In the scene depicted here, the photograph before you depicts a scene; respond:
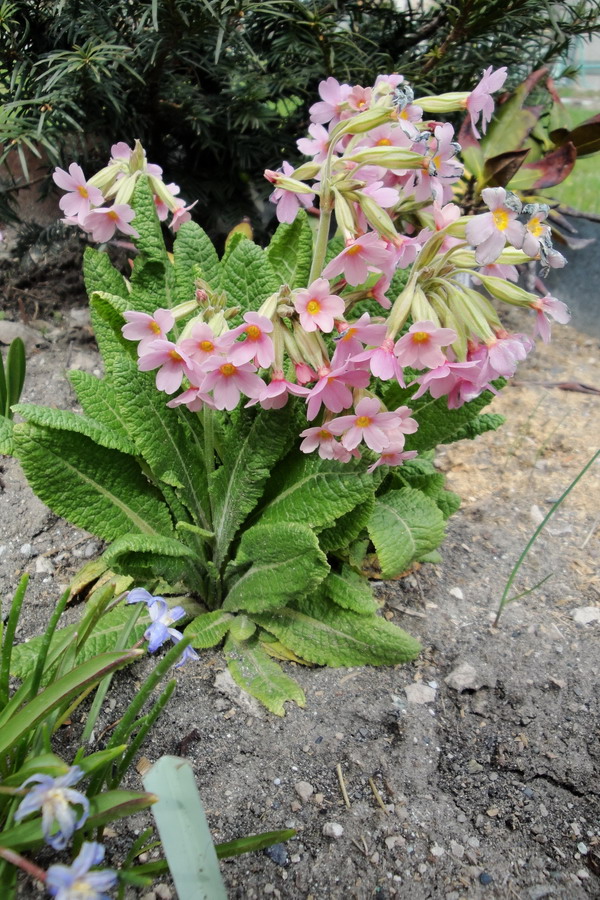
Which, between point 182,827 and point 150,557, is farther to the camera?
point 150,557

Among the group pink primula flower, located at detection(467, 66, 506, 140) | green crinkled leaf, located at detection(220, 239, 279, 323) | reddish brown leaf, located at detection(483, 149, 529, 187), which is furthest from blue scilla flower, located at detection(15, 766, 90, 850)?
reddish brown leaf, located at detection(483, 149, 529, 187)

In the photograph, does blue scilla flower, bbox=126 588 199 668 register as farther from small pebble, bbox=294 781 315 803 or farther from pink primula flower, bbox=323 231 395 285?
pink primula flower, bbox=323 231 395 285

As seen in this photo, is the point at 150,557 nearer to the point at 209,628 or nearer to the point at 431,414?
the point at 209,628

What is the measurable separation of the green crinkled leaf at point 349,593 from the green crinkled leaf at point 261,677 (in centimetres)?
17

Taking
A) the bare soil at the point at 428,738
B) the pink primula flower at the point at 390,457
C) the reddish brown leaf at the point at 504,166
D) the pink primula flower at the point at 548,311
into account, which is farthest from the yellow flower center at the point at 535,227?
the reddish brown leaf at the point at 504,166

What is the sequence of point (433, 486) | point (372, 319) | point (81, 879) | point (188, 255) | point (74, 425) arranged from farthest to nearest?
point (433, 486), point (188, 255), point (74, 425), point (372, 319), point (81, 879)

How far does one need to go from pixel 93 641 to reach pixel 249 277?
0.71 metres

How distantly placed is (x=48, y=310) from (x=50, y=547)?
3.59 ft

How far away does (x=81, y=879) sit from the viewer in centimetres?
68

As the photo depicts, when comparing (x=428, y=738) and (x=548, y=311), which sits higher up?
(x=548, y=311)

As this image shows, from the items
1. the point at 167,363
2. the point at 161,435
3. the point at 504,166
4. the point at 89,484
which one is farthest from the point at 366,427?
the point at 504,166

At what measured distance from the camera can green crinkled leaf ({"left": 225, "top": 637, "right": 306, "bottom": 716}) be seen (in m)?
1.28

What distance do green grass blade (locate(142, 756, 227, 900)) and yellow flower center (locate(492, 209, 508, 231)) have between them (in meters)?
0.75

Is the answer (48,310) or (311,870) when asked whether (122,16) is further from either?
(311,870)
